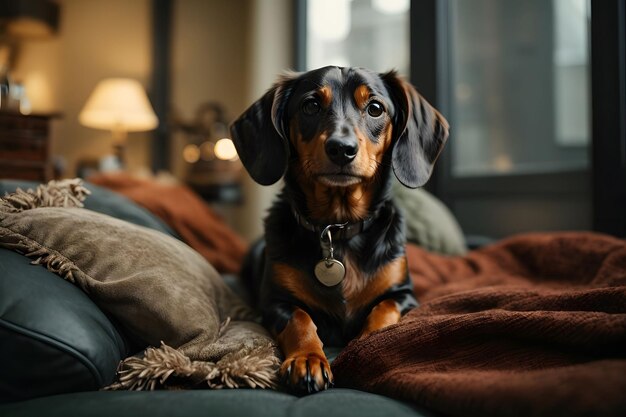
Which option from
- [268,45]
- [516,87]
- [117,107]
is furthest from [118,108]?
[516,87]

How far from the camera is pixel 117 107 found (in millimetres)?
4531

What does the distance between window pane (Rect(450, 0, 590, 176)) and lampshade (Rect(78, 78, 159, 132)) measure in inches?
105

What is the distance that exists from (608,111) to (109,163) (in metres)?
3.76

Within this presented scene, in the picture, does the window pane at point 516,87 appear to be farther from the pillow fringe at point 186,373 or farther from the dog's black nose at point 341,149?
the pillow fringe at point 186,373

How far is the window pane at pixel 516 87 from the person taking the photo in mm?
3434

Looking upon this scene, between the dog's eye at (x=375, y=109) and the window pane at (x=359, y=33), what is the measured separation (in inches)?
93.6

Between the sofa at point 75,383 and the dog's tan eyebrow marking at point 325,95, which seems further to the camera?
the dog's tan eyebrow marking at point 325,95

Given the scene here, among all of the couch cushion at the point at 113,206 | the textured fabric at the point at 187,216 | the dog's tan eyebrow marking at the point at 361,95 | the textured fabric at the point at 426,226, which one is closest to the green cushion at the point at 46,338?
the couch cushion at the point at 113,206

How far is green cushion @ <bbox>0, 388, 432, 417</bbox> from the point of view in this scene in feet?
3.12

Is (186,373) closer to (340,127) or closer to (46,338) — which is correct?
(46,338)

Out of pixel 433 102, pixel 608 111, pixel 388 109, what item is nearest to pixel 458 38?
pixel 433 102

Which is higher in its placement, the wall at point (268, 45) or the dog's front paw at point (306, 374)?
the wall at point (268, 45)

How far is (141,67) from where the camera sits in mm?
5398

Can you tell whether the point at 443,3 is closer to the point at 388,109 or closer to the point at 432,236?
the point at 432,236
